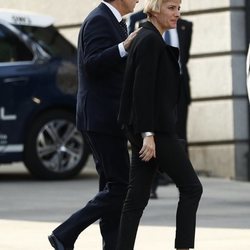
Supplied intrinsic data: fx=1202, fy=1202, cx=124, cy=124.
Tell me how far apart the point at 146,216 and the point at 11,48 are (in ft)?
11.9

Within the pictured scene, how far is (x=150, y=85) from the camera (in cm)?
648

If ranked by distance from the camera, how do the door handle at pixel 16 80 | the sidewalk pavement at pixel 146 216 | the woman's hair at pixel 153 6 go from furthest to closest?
1. the door handle at pixel 16 80
2. the sidewalk pavement at pixel 146 216
3. the woman's hair at pixel 153 6

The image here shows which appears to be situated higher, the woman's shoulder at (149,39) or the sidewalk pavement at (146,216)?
the woman's shoulder at (149,39)

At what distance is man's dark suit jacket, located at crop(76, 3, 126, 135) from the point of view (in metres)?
6.95

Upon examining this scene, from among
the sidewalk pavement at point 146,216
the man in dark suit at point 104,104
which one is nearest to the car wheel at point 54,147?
the sidewalk pavement at point 146,216

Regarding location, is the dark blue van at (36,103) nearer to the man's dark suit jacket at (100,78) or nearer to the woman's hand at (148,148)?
the man's dark suit jacket at (100,78)

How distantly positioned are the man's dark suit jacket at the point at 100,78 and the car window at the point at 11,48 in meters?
5.80

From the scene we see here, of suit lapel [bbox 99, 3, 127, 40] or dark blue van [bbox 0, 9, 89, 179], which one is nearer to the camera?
suit lapel [bbox 99, 3, 127, 40]

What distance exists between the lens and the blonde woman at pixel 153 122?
21.3 ft

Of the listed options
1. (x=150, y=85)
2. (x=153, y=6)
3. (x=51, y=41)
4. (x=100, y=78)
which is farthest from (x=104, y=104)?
(x=51, y=41)

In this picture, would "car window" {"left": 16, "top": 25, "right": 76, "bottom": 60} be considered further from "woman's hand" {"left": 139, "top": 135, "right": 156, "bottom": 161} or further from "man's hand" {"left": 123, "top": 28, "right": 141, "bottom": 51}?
"woman's hand" {"left": 139, "top": 135, "right": 156, "bottom": 161}

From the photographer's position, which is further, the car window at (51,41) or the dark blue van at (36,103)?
the car window at (51,41)

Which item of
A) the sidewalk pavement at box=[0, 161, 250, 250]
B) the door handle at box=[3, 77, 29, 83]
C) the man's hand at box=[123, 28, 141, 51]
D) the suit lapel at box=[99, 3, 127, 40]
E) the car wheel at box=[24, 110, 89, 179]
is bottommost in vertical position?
the sidewalk pavement at box=[0, 161, 250, 250]

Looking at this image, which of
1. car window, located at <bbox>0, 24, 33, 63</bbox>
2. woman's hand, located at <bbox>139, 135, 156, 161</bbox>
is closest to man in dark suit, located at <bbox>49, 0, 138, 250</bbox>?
woman's hand, located at <bbox>139, 135, 156, 161</bbox>
